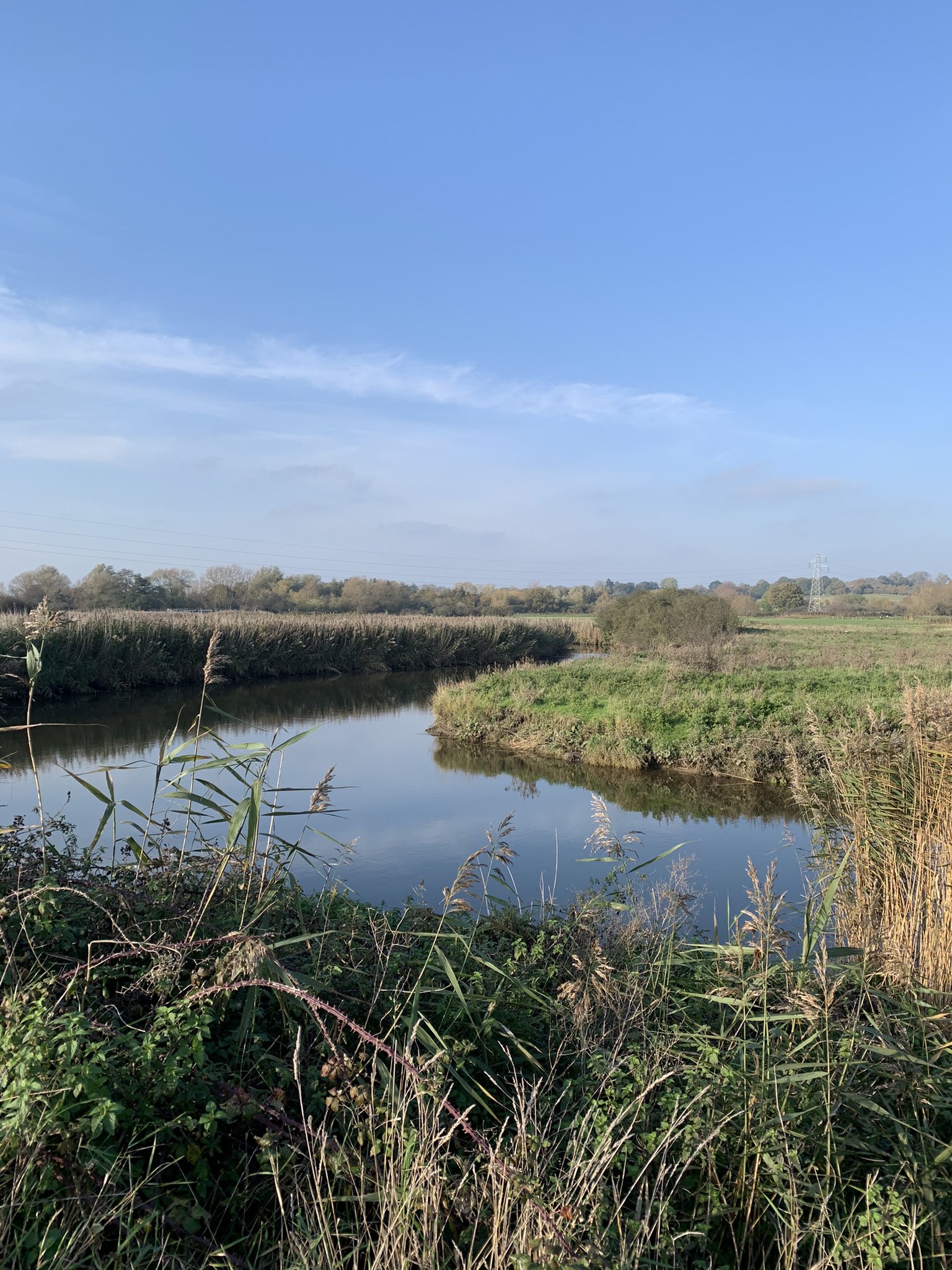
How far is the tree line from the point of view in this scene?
1359 inches

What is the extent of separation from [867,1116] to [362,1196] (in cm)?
182

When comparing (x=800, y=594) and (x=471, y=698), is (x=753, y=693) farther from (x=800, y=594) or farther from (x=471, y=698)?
(x=800, y=594)

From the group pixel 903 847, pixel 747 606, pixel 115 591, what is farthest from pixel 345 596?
pixel 903 847

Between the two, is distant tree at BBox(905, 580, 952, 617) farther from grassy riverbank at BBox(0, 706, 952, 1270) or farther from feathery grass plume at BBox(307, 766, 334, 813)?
feathery grass plume at BBox(307, 766, 334, 813)

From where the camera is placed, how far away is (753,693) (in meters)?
14.3

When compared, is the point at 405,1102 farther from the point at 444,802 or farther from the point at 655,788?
the point at 655,788

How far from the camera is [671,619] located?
29828mm

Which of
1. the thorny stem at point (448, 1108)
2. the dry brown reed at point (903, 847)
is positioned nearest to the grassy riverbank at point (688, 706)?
the dry brown reed at point (903, 847)

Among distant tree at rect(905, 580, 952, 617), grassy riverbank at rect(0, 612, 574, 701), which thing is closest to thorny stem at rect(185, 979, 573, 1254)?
grassy riverbank at rect(0, 612, 574, 701)

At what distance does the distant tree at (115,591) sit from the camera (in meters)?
34.2

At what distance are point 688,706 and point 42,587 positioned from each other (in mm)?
28966

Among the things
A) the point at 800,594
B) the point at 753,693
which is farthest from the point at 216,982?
the point at 800,594

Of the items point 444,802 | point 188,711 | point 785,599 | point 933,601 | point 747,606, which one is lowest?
point 444,802

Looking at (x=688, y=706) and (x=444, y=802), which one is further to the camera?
(x=688, y=706)
